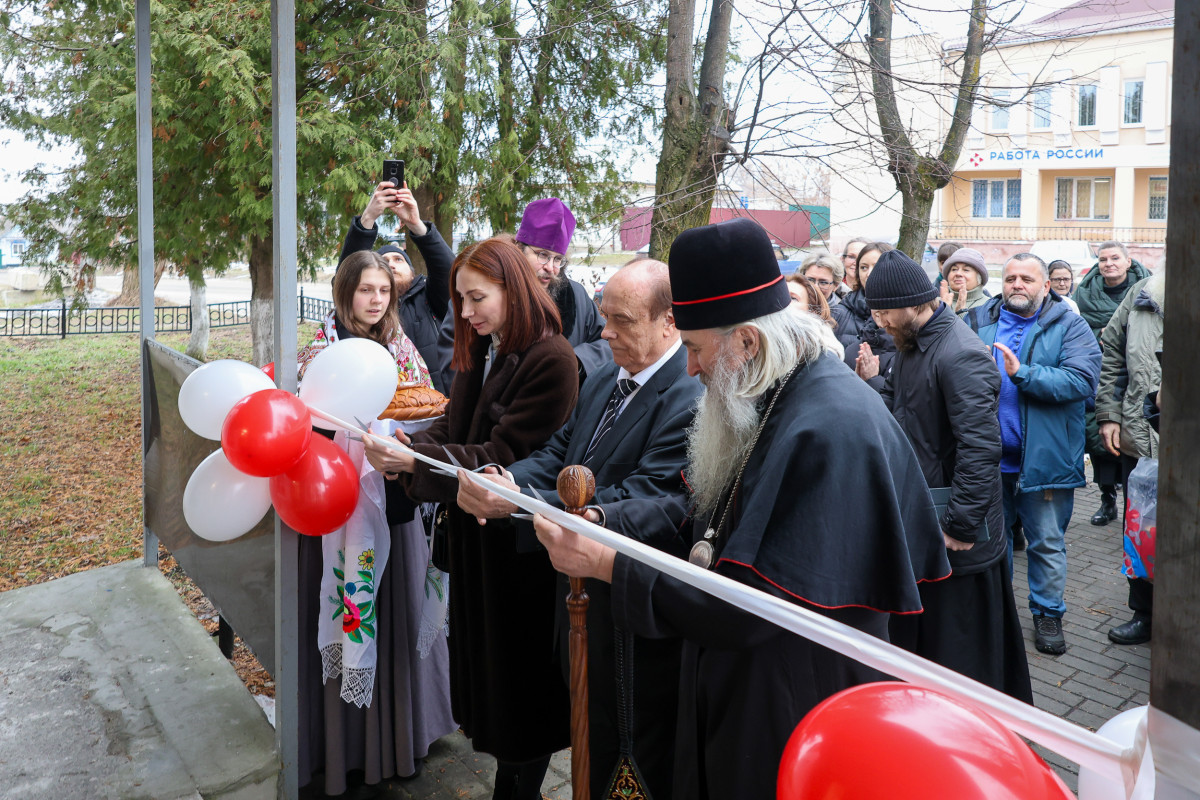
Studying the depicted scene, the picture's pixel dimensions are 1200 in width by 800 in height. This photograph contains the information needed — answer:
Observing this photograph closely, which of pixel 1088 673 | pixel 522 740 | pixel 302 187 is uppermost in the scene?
pixel 302 187

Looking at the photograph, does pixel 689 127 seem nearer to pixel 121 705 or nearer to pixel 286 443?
pixel 286 443

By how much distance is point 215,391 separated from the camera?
9.69ft

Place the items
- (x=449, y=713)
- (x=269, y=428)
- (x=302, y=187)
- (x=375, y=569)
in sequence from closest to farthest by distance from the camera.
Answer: (x=269, y=428), (x=375, y=569), (x=449, y=713), (x=302, y=187)

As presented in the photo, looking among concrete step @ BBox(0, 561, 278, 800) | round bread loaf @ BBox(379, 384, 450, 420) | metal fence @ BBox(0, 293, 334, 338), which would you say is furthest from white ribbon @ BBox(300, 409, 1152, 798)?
metal fence @ BBox(0, 293, 334, 338)

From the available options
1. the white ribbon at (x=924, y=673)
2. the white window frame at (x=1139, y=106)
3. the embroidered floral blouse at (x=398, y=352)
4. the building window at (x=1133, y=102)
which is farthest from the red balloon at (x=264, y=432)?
the building window at (x=1133, y=102)

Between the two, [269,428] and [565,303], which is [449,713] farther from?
[565,303]

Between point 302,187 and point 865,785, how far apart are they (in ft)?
25.3

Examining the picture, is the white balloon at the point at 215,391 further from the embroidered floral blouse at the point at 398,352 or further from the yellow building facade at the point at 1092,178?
the yellow building facade at the point at 1092,178

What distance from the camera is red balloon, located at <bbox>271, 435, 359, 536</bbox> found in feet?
9.19

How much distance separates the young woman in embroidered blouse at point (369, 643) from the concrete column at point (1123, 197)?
36824 millimetres

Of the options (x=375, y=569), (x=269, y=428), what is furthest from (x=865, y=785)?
(x=375, y=569)

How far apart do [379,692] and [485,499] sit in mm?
1260

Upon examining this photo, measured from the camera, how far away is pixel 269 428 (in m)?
2.65

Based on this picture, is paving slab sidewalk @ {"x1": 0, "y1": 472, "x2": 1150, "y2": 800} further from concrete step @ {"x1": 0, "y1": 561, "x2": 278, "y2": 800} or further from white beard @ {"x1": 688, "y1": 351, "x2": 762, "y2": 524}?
white beard @ {"x1": 688, "y1": 351, "x2": 762, "y2": 524}
